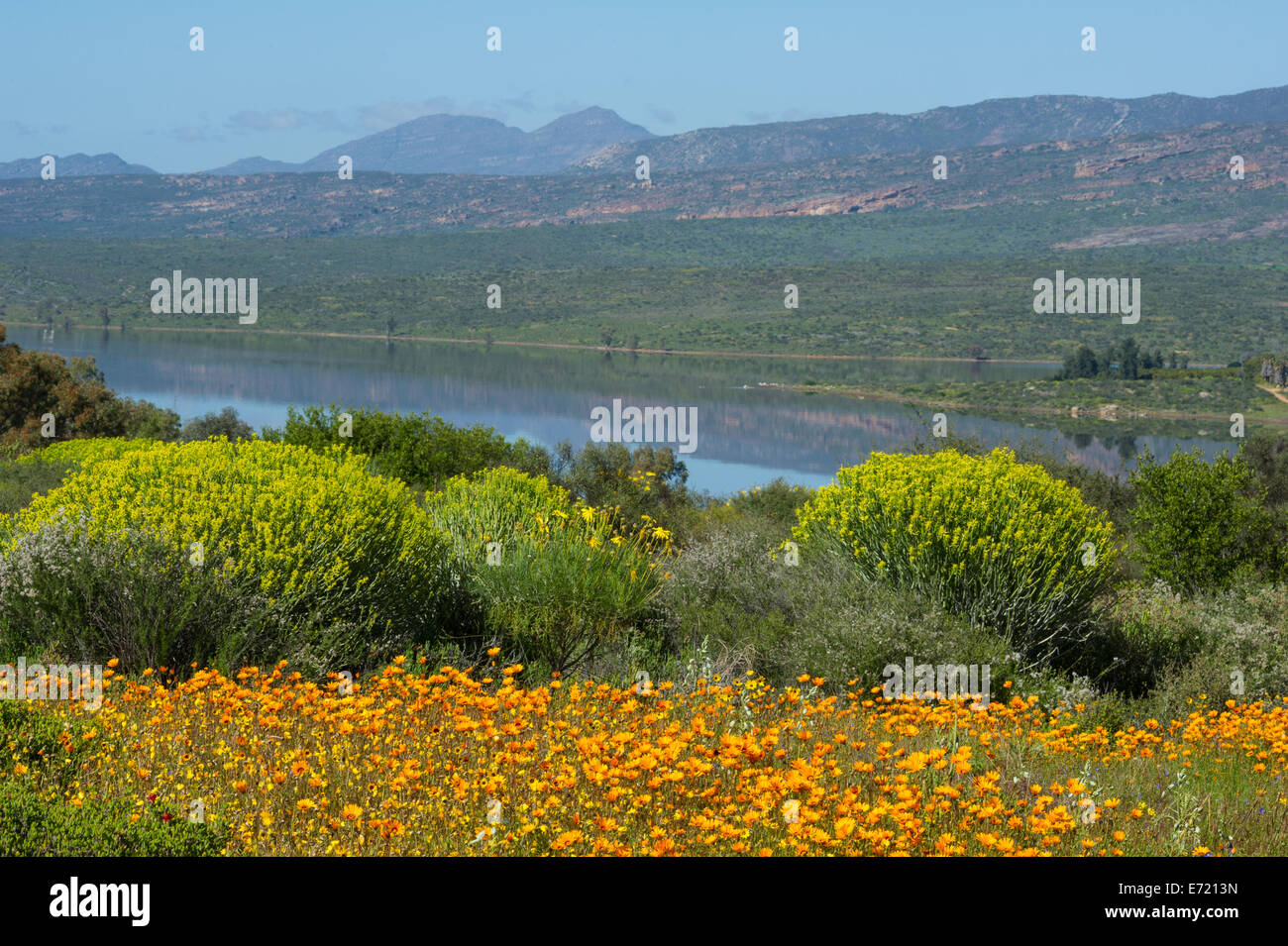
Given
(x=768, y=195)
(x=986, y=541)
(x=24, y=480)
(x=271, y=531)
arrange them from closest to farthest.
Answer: (x=271, y=531) < (x=986, y=541) < (x=24, y=480) < (x=768, y=195)

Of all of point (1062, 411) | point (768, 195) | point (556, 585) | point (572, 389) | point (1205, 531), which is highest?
point (768, 195)

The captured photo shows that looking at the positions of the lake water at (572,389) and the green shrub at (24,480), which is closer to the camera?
the green shrub at (24,480)

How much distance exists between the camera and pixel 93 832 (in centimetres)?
322

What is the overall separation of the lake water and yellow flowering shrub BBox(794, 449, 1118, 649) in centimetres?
3077

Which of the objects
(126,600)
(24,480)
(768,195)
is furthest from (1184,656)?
(768,195)

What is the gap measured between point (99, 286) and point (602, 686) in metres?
122

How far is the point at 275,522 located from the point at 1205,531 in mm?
12737

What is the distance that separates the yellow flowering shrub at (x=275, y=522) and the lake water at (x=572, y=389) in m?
31.4

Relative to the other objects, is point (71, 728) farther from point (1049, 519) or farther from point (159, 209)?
point (159, 209)

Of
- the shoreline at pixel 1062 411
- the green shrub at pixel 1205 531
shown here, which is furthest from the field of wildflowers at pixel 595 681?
the shoreline at pixel 1062 411

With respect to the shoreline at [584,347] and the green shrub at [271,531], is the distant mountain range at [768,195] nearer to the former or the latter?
the shoreline at [584,347]

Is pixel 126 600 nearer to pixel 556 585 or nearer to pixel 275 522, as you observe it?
pixel 275 522

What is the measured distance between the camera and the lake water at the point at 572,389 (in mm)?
54281
